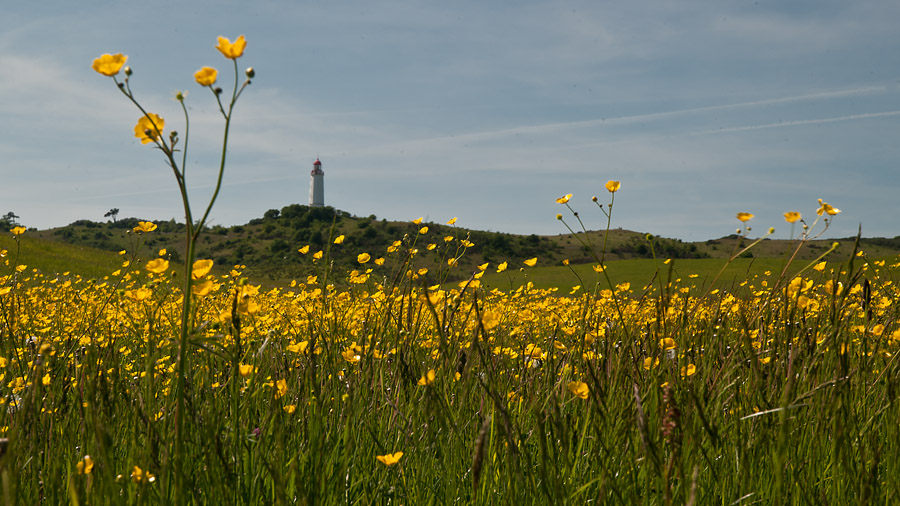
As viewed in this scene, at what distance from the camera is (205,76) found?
110 cm

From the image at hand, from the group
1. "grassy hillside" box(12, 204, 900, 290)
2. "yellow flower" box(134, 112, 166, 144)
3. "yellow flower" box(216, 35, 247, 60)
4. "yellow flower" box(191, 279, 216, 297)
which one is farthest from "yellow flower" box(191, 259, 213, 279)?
"grassy hillside" box(12, 204, 900, 290)

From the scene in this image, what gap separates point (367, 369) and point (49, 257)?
2400 centimetres

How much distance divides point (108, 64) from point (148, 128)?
154mm

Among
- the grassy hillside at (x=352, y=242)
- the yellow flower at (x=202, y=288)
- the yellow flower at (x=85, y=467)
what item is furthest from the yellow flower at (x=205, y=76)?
the grassy hillside at (x=352, y=242)

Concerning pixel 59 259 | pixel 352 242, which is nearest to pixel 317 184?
pixel 352 242

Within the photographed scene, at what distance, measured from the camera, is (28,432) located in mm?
1975

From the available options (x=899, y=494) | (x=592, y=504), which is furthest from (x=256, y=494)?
(x=899, y=494)

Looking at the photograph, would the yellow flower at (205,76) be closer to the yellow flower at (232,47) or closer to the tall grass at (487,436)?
the yellow flower at (232,47)

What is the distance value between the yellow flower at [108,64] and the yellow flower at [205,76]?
154 millimetres

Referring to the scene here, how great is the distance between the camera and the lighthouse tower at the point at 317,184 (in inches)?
5015

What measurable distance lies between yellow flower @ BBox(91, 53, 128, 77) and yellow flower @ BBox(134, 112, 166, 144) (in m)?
0.11

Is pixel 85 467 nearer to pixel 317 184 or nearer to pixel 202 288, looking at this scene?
pixel 202 288

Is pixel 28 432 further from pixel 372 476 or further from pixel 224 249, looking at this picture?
pixel 224 249

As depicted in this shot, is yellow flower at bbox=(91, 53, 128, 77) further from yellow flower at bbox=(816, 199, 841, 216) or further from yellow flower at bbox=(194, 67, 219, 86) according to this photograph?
yellow flower at bbox=(816, 199, 841, 216)
